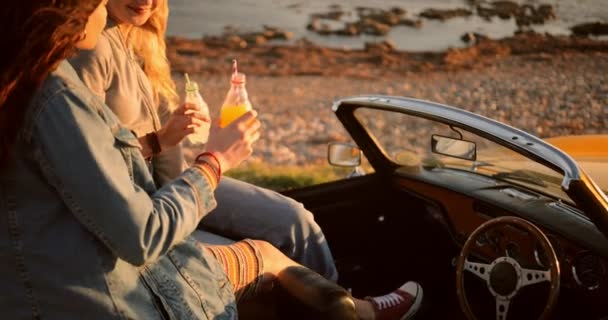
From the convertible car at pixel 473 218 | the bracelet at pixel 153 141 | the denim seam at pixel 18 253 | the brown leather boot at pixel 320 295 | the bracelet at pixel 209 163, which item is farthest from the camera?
the bracelet at pixel 153 141

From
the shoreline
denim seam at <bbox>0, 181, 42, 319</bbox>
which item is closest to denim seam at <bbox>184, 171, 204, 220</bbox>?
denim seam at <bbox>0, 181, 42, 319</bbox>

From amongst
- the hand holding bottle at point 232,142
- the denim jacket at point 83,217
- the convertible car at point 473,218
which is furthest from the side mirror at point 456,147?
the denim jacket at point 83,217

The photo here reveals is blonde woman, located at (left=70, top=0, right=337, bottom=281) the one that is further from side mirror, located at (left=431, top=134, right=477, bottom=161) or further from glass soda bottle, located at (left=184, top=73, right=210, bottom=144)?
side mirror, located at (left=431, top=134, right=477, bottom=161)

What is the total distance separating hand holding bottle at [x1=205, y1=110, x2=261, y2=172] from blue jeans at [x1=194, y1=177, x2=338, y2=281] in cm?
110

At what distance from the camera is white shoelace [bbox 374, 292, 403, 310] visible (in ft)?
9.96

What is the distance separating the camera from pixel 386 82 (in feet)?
67.1

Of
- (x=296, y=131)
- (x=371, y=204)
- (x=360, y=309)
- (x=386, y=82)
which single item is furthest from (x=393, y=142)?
(x=360, y=309)

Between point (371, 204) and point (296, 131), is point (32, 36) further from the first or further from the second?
point (296, 131)

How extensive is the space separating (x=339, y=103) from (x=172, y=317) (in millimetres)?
1742

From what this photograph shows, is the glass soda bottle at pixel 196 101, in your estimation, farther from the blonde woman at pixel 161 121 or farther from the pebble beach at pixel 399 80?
the pebble beach at pixel 399 80

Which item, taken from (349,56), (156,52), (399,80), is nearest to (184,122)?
(156,52)

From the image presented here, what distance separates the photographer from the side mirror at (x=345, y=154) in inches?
151

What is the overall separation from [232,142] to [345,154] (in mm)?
1607

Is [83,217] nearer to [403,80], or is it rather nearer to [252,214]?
[252,214]
